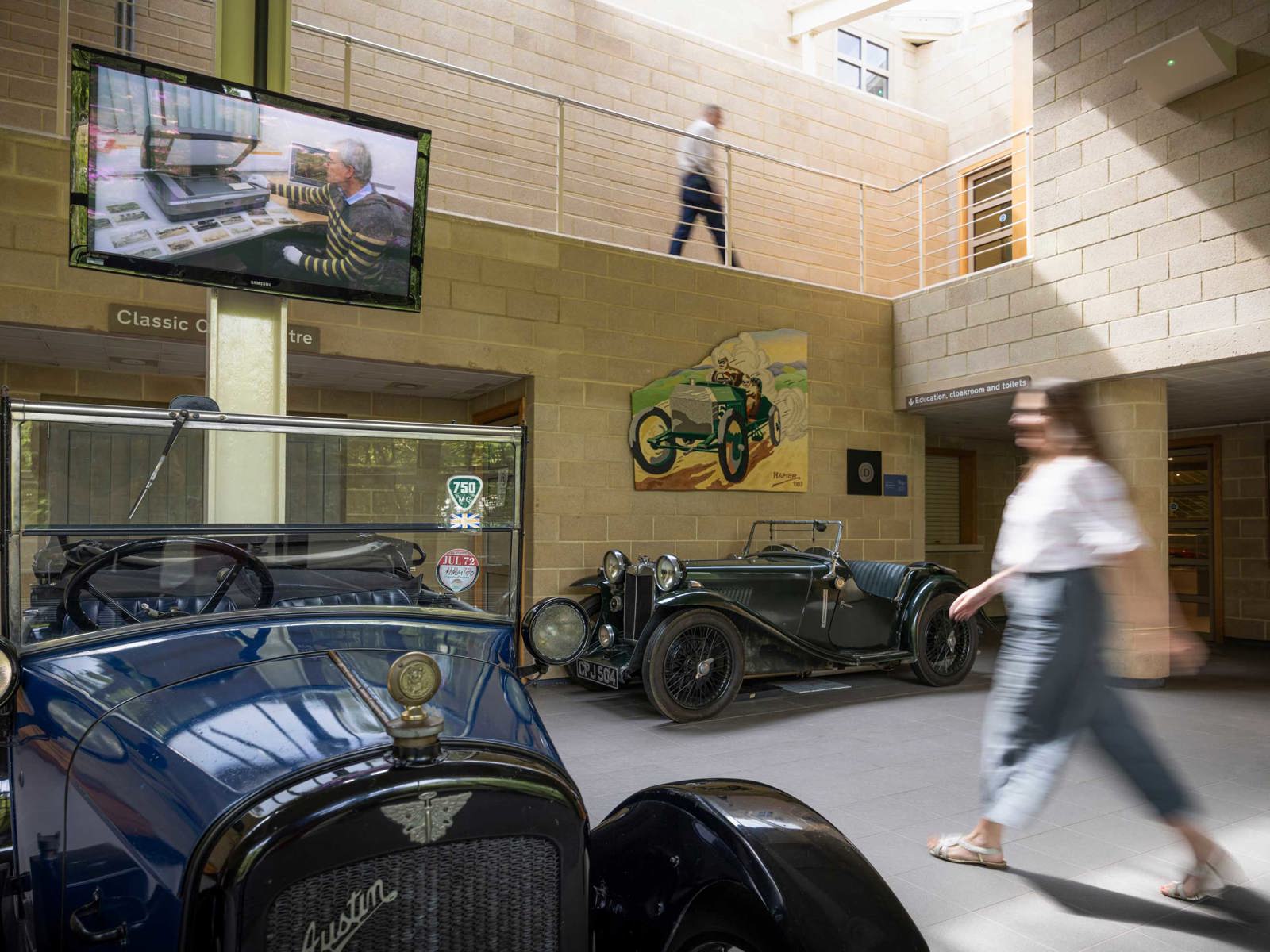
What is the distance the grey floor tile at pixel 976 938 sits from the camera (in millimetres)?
2104

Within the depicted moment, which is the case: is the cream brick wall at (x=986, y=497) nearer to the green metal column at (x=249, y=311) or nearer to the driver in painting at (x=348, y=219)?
the driver in painting at (x=348, y=219)

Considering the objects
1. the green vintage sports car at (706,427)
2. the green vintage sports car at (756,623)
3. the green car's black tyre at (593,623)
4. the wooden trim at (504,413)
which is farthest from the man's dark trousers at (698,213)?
the green car's black tyre at (593,623)

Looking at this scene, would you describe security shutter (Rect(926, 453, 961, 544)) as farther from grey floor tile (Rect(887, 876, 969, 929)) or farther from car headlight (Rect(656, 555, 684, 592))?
grey floor tile (Rect(887, 876, 969, 929))

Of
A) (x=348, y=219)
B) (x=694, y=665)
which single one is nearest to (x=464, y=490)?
(x=348, y=219)

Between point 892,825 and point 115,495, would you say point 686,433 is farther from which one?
point 115,495

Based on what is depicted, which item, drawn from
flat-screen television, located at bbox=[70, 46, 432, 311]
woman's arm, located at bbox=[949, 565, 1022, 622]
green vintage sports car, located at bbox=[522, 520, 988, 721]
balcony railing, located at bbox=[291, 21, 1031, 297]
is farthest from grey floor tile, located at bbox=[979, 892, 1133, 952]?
balcony railing, located at bbox=[291, 21, 1031, 297]

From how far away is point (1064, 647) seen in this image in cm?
228

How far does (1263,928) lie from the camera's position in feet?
7.23

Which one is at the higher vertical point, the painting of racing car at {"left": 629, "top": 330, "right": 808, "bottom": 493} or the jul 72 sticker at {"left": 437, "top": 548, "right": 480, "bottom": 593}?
the painting of racing car at {"left": 629, "top": 330, "right": 808, "bottom": 493}

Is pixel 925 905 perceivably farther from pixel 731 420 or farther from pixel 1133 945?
pixel 731 420

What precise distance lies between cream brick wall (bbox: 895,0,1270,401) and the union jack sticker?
16.3 ft

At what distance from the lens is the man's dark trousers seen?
675 centimetres

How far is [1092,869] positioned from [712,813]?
1.72 meters

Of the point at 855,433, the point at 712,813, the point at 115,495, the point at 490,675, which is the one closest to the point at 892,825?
the point at 712,813
